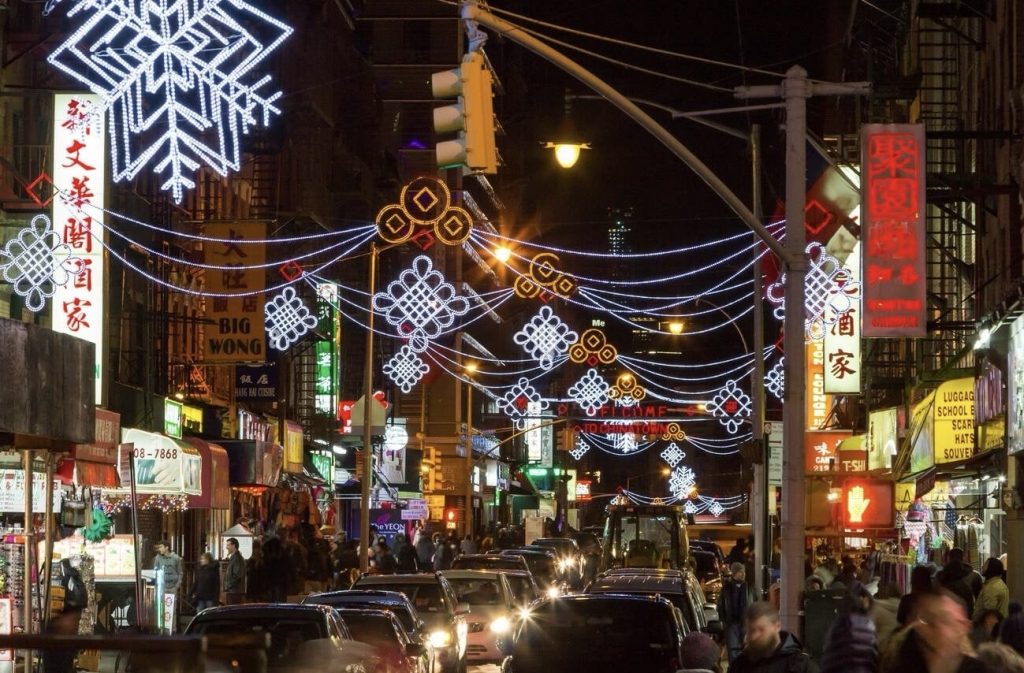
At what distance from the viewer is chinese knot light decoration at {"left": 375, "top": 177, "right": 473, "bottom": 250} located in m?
30.6

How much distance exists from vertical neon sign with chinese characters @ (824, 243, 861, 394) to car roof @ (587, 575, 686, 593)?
62.6ft

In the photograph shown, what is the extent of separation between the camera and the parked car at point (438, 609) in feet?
75.5

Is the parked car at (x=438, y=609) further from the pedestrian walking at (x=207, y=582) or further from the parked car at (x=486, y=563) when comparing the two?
the parked car at (x=486, y=563)

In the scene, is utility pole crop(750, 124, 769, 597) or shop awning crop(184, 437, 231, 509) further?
shop awning crop(184, 437, 231, 509)

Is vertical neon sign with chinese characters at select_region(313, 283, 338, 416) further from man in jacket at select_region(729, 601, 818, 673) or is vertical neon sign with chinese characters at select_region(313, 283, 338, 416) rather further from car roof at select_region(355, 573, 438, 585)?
man in jacket at select_region(729, 601, 818, 673)

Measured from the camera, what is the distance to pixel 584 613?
1546cm

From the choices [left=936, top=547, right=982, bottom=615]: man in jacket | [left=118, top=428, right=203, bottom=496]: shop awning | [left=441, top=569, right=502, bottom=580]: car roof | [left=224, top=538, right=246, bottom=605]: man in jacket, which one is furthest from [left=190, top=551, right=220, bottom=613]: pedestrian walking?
[left=936, top=547, right=982, bottom=615]: man in jacket

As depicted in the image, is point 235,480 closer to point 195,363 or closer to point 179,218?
point 195,363

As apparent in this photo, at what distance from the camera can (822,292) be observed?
1312 inches

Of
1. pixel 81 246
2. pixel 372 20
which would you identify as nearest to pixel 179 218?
pixel 81 246

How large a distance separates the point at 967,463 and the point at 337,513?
36.5 meters

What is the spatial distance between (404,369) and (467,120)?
4517 centimetres

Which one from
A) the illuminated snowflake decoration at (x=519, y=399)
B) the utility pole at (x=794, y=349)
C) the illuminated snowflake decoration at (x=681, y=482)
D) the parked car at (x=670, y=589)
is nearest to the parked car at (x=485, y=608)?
the parked car at (x=670, y=589)

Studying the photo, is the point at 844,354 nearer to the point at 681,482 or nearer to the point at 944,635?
the point at 944,635
